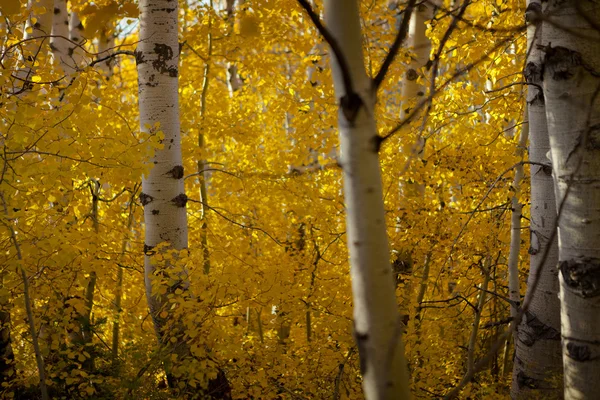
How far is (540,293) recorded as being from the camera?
2.48 metres

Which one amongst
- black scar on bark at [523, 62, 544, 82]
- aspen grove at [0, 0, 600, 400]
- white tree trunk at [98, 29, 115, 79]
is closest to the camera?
aspen grove at [0, 0, 600, 400]

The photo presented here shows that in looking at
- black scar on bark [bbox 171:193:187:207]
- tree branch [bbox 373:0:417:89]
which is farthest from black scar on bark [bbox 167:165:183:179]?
tree branch [bbox 373:0:417:89]

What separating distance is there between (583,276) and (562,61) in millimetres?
654

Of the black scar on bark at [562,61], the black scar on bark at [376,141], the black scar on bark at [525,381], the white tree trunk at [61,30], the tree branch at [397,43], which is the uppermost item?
the white tree trunk at [61,30]

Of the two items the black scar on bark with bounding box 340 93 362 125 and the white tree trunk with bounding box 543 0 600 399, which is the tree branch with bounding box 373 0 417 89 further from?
the white tree trunk with bounding box 543 0 600 399

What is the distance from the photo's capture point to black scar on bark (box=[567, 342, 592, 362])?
172cm

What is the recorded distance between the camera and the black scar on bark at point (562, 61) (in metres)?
1.65

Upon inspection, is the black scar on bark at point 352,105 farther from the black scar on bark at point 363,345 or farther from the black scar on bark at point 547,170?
the black scar on bark at point 547,170

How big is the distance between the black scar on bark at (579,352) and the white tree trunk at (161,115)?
2582 millimetres

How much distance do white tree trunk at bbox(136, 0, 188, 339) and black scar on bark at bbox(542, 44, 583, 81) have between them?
102 inches

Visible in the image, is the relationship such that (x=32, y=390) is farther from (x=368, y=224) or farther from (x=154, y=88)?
(x=368, y=224)

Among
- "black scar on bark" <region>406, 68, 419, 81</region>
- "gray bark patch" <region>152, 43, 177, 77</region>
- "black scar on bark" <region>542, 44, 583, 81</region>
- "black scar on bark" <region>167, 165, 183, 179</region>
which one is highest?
"black scar on bark" <region>406, 68, 419, 81</region>

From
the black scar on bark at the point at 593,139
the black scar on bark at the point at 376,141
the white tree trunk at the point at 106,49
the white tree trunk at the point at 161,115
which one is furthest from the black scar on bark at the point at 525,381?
the white tree trunk at the point at 106,49

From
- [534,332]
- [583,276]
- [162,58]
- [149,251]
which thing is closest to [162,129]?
[162,58]
